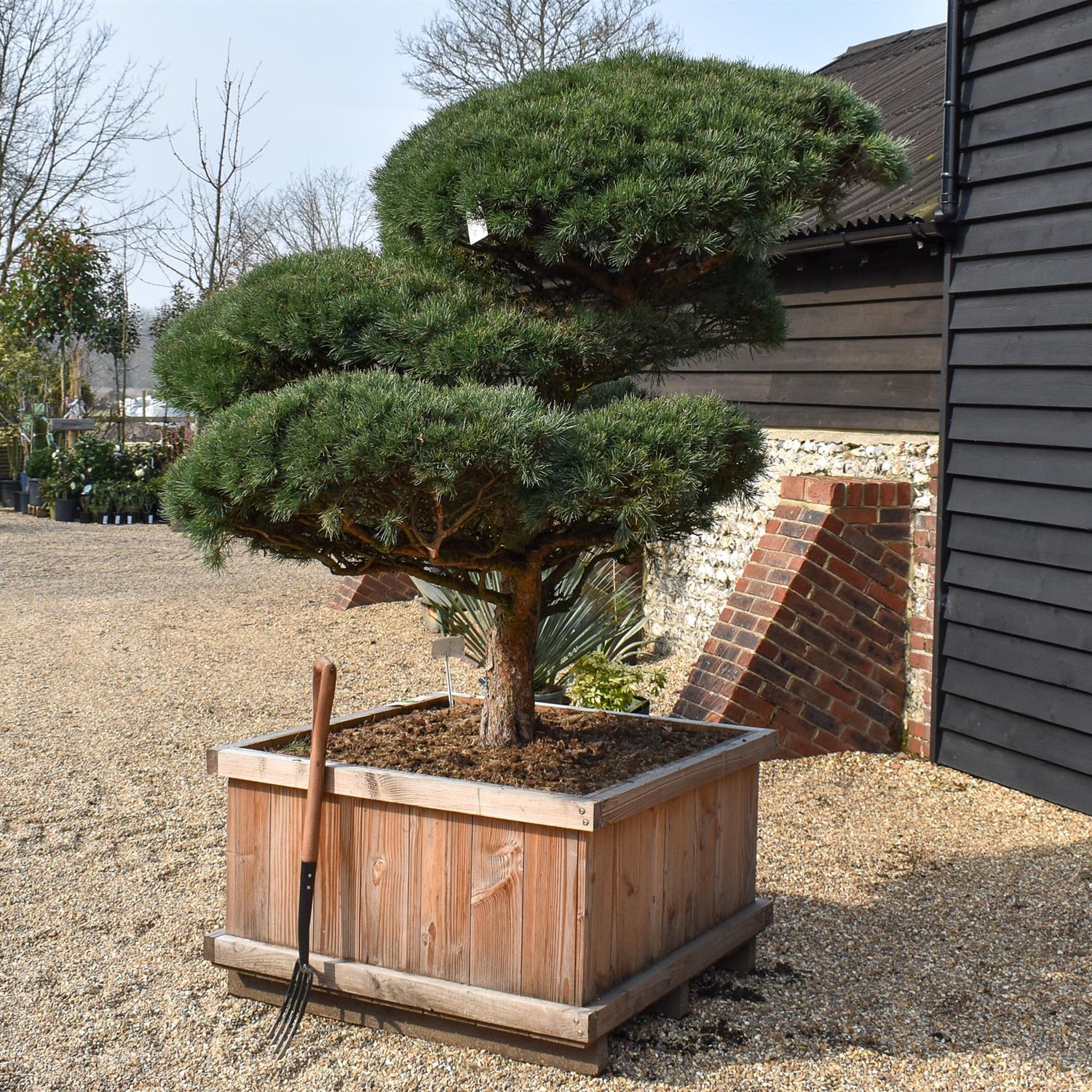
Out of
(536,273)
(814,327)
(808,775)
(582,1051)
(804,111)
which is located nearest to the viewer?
(582,1051)

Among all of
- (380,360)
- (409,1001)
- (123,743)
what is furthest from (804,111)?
(123,743)

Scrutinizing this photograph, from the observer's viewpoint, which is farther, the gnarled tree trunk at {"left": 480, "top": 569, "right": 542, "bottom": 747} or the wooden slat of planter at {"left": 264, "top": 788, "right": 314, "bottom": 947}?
the gnarled tree trunk at {"left": 480, "top": 569, "right": 542, "bottom": 747}

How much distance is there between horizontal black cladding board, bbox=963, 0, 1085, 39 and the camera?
4.39 m

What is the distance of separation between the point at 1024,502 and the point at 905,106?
143 inches

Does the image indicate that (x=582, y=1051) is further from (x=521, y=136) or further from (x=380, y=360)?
(x=521, y=136)

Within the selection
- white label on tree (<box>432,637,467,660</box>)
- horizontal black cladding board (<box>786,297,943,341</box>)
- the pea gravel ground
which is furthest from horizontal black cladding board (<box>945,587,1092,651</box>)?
white label on tree (<box>432,637,467,660</box>)

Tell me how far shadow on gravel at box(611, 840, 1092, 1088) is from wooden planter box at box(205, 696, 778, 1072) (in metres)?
0.14

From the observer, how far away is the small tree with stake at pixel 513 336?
237 cm

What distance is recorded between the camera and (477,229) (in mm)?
2637

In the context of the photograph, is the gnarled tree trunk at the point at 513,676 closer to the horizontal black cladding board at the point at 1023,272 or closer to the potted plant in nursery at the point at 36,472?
the horizontal black cladding board at the point at 1023,272

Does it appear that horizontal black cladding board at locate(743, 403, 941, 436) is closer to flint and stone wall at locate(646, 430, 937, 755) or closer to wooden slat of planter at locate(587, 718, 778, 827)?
flint and stone wall at locate(646, 430, 937, 755)

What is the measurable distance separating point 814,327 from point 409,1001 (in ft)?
14.5

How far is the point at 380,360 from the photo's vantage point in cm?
268

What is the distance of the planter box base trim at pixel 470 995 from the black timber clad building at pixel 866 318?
10.1ft
